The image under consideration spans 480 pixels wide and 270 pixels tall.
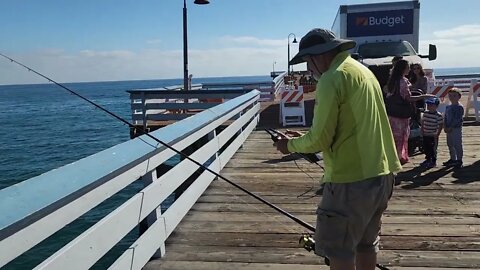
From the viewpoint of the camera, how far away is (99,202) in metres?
2.76

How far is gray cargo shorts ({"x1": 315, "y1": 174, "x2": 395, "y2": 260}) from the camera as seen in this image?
8.55ft

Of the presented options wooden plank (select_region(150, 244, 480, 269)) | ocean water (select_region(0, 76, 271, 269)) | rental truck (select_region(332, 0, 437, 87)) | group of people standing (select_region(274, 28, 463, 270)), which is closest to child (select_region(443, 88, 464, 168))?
wooden plank (select_region(150, 244, 480, 269))

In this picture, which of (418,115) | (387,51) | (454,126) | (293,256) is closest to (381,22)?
(387,51)

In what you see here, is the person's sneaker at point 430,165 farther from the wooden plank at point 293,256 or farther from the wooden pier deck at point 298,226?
the wooden plank at point 293,256

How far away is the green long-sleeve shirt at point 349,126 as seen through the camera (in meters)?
2.49

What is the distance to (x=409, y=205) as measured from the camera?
5.51 m

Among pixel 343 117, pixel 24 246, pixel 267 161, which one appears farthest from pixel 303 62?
pixel 267 161

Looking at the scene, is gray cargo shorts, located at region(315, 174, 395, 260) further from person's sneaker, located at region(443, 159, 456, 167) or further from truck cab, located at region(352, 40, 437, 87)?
truck cab, located at region(352, 40, 437, 87)

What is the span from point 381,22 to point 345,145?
13.4 m

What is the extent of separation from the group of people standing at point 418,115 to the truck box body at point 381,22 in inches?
249

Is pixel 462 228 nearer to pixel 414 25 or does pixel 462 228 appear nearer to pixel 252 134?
pixel 252 134

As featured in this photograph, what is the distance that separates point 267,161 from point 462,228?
163 inches

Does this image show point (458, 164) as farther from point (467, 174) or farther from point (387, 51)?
point (387, 51)

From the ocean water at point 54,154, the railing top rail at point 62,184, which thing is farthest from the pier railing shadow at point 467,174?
the ocean water at point 54,154
